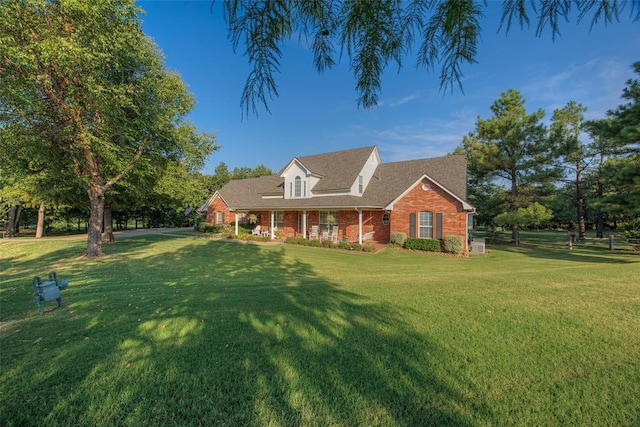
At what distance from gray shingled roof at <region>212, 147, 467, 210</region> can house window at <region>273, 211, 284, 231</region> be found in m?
1.32

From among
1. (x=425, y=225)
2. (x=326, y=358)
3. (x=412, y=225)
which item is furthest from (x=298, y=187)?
(x=326, y=358)

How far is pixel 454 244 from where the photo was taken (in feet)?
51.4

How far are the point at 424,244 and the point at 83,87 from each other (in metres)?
18.3

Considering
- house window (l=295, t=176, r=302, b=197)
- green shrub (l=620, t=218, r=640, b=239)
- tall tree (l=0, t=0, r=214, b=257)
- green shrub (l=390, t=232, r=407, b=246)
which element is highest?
tall tree (l=0, t=0, r=214, b=257)

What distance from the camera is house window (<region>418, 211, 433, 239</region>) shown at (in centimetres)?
1705

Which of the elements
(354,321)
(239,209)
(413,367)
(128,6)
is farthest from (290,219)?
(413,367)

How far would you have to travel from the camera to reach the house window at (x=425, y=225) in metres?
17.0

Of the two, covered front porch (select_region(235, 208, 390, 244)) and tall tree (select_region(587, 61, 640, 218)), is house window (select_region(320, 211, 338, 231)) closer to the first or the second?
covered front porch (select_region(235, 208, 390, 244))

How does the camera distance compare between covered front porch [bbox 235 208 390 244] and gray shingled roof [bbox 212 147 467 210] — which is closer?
gray shingled roof [bbox 212 147 467 210]

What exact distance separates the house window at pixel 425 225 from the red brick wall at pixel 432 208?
0.23 metres

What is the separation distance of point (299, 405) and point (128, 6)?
1580 centimetres

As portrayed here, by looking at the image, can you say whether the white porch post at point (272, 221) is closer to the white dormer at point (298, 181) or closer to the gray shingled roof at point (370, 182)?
the gray shingled roof at point (370, 182)

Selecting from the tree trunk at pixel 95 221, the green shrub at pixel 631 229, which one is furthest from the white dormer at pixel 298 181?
the green shrub at pixel 631 229

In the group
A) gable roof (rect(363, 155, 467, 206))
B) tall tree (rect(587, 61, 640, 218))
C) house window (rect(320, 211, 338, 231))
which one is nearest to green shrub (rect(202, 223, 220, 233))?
house window (rect(320, 211, 338, 231))
